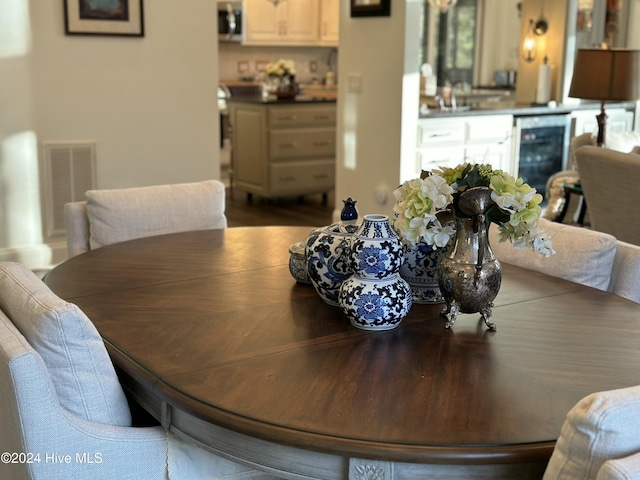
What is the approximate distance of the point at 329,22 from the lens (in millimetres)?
9227

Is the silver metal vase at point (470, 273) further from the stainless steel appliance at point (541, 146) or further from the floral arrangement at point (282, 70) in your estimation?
the floral arrangement at point (282, 70)

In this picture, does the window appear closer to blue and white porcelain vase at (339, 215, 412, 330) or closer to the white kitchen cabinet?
the white kitchen cabinet

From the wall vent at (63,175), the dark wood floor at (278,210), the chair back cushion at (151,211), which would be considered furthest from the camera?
the dark wood floor at (278,210)

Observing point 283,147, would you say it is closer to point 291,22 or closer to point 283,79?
point 283,79

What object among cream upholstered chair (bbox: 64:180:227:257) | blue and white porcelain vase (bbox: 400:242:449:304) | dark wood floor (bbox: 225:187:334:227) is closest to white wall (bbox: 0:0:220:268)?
dark wood floor (bbox: 225:187:334:227)

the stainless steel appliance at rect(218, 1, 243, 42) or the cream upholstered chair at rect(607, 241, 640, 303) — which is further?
the stainless steel appliance at rect(218, 1, 243, 42)

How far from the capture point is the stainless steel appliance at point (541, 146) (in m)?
6.08

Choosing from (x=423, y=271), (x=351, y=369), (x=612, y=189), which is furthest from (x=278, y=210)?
(x=351, y=369)

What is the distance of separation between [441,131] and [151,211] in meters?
3.15

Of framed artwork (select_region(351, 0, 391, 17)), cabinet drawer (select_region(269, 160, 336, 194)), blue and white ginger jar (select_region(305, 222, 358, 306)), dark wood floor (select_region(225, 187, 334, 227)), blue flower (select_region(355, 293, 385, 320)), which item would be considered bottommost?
dark wood floor (select_region(225, 187, 334, 227))

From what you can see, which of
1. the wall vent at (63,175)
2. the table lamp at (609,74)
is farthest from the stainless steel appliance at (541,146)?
the wall vent at (63,175)

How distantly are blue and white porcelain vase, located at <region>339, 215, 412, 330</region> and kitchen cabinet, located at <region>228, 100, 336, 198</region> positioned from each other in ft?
17.3

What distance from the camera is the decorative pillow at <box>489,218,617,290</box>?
6.98ft

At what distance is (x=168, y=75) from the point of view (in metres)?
4.85
